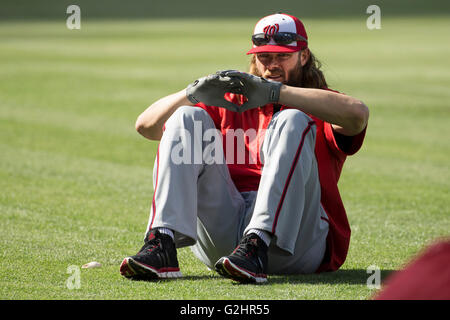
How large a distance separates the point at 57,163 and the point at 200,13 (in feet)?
136

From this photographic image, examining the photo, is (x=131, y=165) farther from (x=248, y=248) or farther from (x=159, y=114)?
(x=248, y=248)

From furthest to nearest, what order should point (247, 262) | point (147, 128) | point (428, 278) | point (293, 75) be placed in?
point (293, 75), point (147, 128), point (247, 262), point (428, 278)

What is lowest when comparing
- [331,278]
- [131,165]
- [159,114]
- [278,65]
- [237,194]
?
[131,165]

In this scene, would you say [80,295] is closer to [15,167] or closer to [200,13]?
[15,167]

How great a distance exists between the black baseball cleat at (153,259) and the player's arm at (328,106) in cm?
107

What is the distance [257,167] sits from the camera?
486cm

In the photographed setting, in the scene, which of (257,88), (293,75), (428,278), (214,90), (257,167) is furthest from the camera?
(293,75)

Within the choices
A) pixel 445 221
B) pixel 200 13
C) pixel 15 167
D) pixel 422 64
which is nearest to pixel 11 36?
pixel 422 64

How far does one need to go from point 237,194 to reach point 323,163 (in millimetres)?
536

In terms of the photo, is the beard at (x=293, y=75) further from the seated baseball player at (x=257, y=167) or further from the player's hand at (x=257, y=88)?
the player's hand at (x=257, y=88)

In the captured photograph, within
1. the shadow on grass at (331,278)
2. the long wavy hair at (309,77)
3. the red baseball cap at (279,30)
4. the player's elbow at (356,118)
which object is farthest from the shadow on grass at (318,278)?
the red baseball cap at (279,30)

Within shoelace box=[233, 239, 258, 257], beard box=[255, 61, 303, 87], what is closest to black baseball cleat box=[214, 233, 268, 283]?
shoelace box=[233, 239, 258, 257]

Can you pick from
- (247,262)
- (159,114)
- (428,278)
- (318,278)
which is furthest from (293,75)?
(428,278)

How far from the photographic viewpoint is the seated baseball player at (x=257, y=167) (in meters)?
4.25
